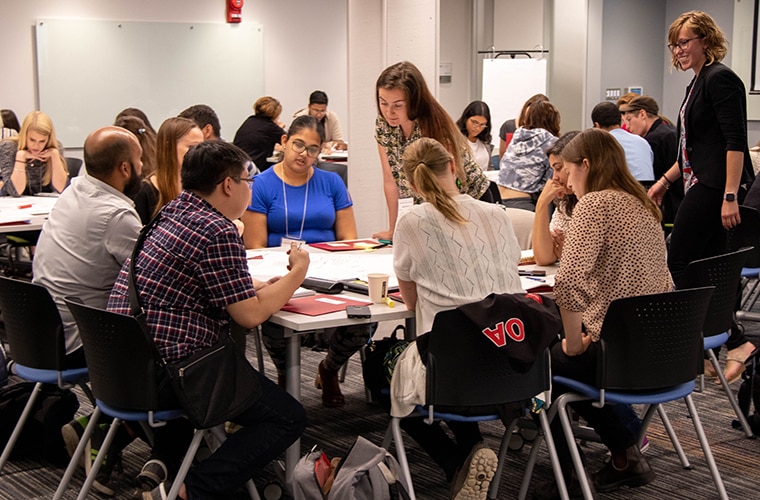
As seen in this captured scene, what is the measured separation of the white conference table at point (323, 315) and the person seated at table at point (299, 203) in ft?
1.00

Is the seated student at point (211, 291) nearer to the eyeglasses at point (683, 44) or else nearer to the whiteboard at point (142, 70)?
the eyeglasses at point (683, 44)

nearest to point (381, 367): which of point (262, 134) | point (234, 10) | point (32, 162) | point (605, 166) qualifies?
point (605, 166)

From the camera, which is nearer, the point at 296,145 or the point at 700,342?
the point at 700,342

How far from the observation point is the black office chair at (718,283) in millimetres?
3232

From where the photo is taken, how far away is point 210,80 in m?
10.3

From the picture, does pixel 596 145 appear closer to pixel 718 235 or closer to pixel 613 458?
pixel 613 458

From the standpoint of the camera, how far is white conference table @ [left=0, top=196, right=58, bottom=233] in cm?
478

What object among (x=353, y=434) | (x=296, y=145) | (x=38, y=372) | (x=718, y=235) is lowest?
(x=353, y=434)

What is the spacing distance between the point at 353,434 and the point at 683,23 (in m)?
2.30

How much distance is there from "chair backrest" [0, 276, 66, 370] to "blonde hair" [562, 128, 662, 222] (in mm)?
1797

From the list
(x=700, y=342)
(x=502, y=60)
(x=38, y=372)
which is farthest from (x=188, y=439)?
(x=502, y=60)

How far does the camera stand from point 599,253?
9.27ft

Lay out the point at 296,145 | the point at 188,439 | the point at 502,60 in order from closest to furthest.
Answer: the point at 188,439 < the point at 296,145 < the point at 502,60

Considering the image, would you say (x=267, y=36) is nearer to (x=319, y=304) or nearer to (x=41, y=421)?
(x=41, y=421)
